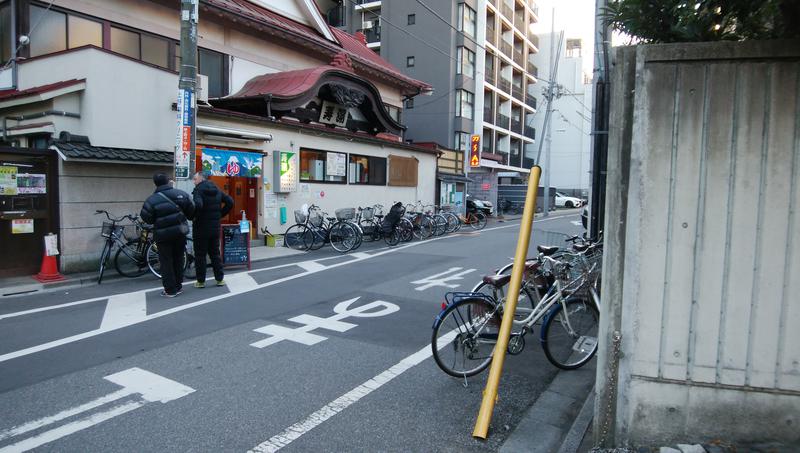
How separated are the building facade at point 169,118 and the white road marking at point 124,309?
244cm

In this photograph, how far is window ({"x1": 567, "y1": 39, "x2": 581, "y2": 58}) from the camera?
2184 inches

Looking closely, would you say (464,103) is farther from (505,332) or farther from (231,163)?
(505,332)

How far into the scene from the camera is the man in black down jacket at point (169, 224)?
25.2ft

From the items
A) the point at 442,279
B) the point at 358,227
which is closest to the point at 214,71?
the point at 358,227

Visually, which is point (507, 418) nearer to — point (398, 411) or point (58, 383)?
point (398, 411)

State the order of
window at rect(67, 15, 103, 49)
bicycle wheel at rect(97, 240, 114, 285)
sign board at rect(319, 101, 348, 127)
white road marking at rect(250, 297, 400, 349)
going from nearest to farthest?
white road marking at rect(250, 297, 400, 349) → bicycle wheel at rect(97, 240, 114, 285) → window at rect(67, 15, 103, 49) → sign board at rect(319, 101, 348, 127)

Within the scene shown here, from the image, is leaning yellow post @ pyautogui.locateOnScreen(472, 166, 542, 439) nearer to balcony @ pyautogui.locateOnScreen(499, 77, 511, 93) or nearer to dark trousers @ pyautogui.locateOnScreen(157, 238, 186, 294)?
dark trousers @ pyautogui.locateOnScreen(157, 238, 186, 294)

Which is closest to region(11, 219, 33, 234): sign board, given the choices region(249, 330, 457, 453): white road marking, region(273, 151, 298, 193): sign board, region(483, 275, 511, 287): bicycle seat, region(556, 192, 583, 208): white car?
region(273, 151, 298, 193): sign board

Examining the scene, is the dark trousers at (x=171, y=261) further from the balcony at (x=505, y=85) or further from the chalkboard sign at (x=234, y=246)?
the balcony at (x=505, y=85)

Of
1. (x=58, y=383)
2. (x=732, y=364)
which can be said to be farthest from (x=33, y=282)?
(x=732, y=364)

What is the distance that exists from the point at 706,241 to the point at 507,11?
4340 centimetres

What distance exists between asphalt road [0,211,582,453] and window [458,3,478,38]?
3046 centimetres

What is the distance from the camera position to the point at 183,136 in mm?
10062

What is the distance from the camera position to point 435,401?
429 centimetres
